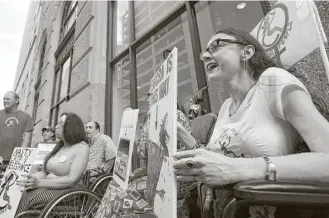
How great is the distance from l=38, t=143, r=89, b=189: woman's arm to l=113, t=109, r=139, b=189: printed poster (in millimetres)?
842

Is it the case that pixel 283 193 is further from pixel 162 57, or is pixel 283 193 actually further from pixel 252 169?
pixel 162 57

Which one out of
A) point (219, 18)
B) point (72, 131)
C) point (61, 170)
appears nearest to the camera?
point (61, 170)

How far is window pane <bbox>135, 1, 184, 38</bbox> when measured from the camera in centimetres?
378

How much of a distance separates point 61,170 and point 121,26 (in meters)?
3.90

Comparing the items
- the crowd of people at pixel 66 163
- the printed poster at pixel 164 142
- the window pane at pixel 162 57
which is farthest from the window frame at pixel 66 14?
the printed poster at pixel 164 142

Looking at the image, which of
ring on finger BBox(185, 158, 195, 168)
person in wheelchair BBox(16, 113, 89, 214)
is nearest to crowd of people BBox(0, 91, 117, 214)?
person in wheelchair BBox(16, 113, 89, 214)

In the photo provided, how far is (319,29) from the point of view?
1000 millimetres

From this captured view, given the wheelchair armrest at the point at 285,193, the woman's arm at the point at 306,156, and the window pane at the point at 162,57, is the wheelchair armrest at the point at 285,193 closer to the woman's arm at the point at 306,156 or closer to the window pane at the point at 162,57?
the woman's arm at the point at 306,156

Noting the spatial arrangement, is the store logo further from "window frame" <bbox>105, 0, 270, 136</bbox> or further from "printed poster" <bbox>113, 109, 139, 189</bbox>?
"window frame" <bbox>105, 0, 270, 136</bbox>

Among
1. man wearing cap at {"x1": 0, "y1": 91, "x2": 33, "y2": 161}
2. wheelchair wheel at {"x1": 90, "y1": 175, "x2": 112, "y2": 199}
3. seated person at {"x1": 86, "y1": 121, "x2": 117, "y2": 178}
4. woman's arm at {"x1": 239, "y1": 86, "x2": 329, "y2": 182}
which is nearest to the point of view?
woman's arm at {"x1": 239, "y1": 86, "x2": 329, "y2": 182}

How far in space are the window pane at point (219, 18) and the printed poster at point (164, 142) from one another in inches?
65.0

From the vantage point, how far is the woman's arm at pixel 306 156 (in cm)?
70

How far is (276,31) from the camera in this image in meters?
1.30

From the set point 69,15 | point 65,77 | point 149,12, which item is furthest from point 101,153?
point 69,15
